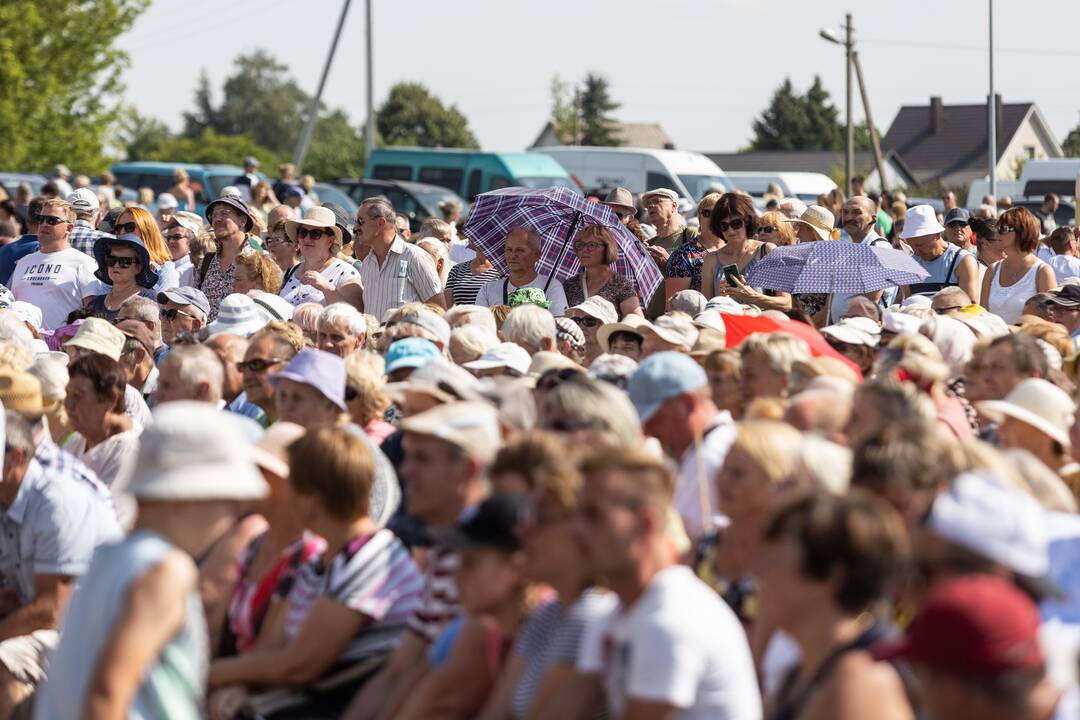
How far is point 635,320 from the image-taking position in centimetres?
749

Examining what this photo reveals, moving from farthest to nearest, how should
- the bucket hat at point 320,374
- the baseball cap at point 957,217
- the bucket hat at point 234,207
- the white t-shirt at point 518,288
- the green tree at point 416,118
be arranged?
the green tree at point 416,118 < the baseball cap at point 957,217 < the bucket hat at point 234,207 < the white t-shirt at point 518,288 < the bucket hat at point 320,374

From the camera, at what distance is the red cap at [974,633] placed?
294 centimetres

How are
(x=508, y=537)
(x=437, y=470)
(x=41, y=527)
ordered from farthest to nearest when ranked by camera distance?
(x=41, y=527) < (x=437, y=470) < (x=508, y=537)

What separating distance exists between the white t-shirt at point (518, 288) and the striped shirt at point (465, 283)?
0.28 meters

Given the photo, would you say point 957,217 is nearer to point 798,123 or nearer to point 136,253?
point 136,253

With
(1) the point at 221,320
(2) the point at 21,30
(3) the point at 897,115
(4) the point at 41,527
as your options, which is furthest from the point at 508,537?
(3) the point at 897,115

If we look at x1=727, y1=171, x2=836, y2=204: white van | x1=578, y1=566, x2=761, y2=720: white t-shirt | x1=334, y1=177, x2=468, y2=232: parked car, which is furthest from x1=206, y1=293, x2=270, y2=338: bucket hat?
x1=727, y1=171, x2=836, y2=204: white van

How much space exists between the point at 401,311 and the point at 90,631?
14.8 ft

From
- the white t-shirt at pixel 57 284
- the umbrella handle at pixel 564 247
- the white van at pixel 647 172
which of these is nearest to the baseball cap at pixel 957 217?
the umbrella handle at pixel 564 247

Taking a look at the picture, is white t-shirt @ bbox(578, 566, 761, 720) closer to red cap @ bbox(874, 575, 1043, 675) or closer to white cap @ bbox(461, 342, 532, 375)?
red cap @ bbox(874, 575, 1043, 675)

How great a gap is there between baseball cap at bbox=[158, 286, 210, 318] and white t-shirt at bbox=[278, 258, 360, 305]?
2.88ft

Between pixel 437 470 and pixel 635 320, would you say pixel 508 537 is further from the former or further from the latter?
pixel 635 320

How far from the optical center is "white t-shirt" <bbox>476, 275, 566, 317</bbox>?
9.30 m

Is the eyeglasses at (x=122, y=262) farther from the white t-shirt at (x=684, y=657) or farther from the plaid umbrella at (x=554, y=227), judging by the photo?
the white t-shirt at (x=684, y=657)
